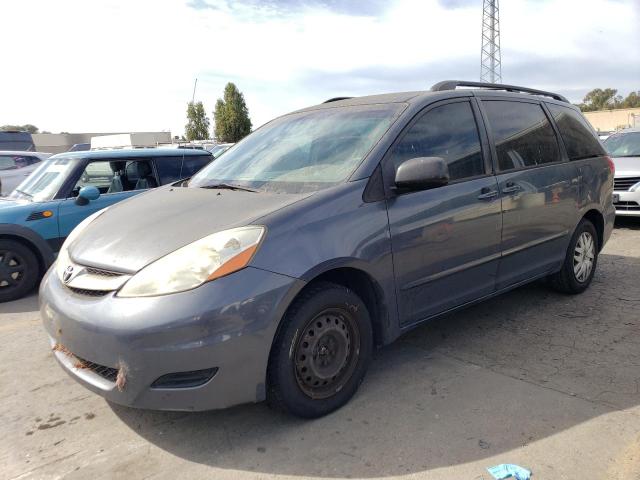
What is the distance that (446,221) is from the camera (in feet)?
10.9

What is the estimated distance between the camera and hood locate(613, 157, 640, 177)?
8258 mm

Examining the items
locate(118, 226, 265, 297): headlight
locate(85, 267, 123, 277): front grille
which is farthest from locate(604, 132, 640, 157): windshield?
locate(85, 267, 123, 277): front grille

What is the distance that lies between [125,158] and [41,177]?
1.02 meters

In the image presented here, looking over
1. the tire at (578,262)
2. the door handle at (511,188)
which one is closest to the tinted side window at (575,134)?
the tire at (578,262)

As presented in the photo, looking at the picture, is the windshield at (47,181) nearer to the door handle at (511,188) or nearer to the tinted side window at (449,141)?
the tinted side window at (449,141)

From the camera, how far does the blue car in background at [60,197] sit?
5512 mm

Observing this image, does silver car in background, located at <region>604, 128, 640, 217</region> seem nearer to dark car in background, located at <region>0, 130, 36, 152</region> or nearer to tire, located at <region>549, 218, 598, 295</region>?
tire, located at <region>549, 218, 598, 295</region>

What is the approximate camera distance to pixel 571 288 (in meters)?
4.78

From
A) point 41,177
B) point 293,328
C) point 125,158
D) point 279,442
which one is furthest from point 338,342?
point 41,177

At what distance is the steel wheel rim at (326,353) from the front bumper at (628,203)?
7090mm

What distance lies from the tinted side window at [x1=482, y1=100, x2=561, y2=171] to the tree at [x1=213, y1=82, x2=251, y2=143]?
49.6 metres

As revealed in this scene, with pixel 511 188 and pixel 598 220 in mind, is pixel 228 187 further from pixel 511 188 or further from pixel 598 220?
pixel 598 220

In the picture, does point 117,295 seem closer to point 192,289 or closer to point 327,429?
point 192,289

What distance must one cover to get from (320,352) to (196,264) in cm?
Answer: 83
